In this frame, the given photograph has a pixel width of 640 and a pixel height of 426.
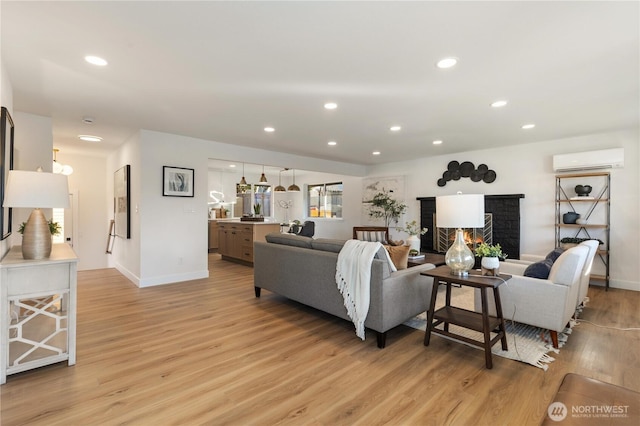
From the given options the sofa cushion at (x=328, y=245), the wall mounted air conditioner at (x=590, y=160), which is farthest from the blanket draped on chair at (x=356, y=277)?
the wall mounted air conditioner at (x=590, y=160)

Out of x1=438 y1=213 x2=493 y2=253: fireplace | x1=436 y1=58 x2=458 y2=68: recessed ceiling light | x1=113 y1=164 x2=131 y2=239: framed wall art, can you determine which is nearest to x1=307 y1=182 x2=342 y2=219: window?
x1=438 y1=213 x2=493 y2=253: fireplace

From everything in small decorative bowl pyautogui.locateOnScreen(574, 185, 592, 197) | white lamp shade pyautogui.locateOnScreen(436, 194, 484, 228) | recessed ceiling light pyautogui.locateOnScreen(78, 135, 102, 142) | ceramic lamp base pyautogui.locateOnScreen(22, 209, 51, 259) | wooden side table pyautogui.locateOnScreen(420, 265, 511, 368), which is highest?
recessed ceiling light pyautogui.locateOnScreen(78, 135, 102, 142)

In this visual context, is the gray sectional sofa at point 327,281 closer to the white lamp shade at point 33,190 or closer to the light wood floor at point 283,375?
the light wood floor at point 283,375

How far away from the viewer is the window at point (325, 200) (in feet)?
29.6

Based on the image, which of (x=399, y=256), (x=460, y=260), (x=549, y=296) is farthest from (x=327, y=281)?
(x=549, y=296)

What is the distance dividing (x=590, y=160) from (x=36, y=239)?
683cm

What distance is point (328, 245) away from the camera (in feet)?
10.4

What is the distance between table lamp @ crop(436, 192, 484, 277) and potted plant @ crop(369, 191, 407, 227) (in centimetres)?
458

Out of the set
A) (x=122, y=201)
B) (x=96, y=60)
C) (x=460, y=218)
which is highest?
(x=96, y=60)

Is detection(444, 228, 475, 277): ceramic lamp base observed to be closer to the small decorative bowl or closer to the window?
the small decorative bowl

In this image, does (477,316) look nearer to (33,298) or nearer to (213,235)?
(33,298)

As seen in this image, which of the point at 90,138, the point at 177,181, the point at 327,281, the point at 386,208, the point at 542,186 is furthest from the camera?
the point at 386,208

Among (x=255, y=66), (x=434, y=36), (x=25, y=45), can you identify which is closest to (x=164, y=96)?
(x=25, y=45)

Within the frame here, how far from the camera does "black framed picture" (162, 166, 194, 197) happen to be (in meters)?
4.68
